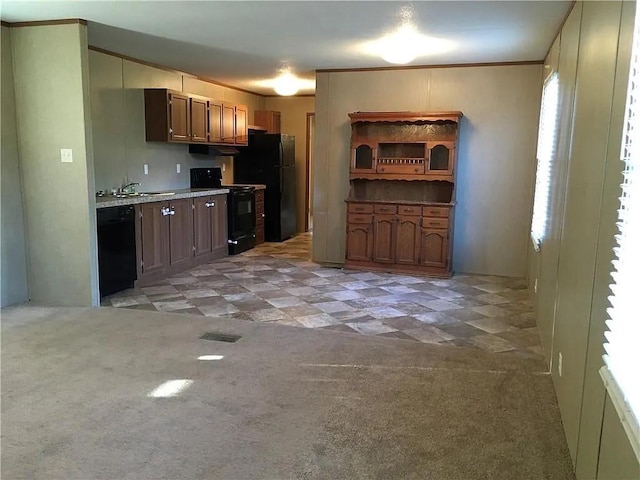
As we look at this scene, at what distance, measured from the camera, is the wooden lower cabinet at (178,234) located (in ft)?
18.6

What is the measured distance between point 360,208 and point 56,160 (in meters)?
3.41

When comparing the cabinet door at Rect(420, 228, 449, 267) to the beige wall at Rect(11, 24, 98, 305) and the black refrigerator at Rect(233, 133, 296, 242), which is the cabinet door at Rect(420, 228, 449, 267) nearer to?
the black refrigerator at Rect(233, 133, 296, 242)

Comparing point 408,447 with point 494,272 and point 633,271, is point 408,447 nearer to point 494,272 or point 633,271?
point 633,271

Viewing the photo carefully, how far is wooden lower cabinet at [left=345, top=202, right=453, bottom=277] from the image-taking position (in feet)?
20.1

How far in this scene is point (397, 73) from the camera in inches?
254

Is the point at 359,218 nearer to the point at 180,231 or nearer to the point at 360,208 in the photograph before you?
the point at 360,208

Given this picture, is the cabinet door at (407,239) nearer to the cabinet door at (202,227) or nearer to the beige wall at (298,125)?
the cabinet door at (202,227)

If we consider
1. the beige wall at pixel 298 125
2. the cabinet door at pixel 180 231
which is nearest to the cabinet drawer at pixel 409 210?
the cabinet door at pixel 180 231

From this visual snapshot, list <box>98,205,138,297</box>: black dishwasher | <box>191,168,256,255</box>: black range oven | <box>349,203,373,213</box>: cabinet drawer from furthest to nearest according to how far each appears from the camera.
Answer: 1. <box>191,168,256,255</box>: black range oven
2. <box>349,203,373,213</box>: cabinet drawer
3. <box>98,205,138,297</box>: black dishwasher

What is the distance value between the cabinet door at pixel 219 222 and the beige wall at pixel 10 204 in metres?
2.58

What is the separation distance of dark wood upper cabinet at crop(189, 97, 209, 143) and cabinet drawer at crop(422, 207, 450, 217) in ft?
10.3

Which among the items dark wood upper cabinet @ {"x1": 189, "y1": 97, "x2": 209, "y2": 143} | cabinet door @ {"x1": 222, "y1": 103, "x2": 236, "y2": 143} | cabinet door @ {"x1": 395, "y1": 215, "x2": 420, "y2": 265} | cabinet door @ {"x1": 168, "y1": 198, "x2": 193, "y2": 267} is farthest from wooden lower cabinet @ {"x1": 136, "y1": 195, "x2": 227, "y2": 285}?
cabinet door @ {"x1": 395, "y1": 215, "x2": 420, "y2": 265}

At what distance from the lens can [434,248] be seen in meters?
6.16

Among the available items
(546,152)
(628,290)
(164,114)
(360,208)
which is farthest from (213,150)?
(628,290)
